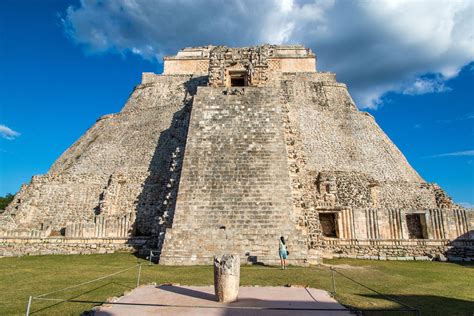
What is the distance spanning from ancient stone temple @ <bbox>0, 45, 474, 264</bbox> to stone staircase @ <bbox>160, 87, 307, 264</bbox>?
0.04m

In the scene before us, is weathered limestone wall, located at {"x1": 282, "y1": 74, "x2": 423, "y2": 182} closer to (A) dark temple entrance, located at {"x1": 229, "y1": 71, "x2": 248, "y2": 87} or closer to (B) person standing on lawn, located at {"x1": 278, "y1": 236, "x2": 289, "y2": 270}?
(A) dark temple entrance, located at {"x1": 229, "y1": 71, "x2": 248, "y2": 87}

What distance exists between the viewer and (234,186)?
11820 mm

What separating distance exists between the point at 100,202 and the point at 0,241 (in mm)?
4328

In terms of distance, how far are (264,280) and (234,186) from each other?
182 inches

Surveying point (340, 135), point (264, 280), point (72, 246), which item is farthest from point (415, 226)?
point (72, 246)

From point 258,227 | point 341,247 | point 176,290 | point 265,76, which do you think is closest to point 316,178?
point 341,247

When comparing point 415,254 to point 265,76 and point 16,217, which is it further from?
point 16,217

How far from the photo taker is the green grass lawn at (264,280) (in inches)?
228

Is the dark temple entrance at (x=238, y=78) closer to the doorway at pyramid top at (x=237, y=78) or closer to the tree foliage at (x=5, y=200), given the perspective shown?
the doorway at pyramid top at (x=237, y=78)

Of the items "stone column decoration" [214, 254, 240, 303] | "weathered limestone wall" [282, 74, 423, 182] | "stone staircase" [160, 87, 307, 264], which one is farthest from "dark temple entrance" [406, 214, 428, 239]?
"stone column decoration" [214, 254, 240, 303]

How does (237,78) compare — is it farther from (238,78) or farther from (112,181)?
(112,181)

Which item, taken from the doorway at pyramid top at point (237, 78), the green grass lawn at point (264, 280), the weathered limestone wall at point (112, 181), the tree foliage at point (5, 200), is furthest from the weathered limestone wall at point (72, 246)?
the tree foliage at point (5, 200)

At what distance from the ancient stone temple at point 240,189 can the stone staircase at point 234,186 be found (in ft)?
0.13

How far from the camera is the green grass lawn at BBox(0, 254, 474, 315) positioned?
228 inches
